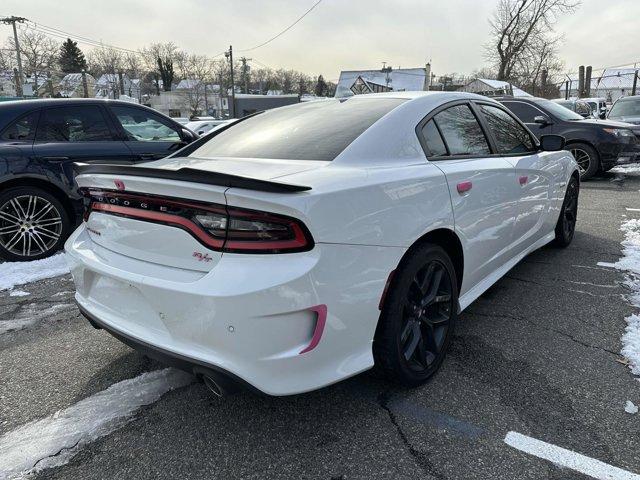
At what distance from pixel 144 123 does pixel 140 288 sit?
4.27m

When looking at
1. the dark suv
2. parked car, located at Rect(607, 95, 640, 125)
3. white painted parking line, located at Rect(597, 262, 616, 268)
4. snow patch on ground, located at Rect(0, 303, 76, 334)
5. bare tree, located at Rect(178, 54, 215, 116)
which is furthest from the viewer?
bare tree, located at Rect(178, 54, 215, 116)

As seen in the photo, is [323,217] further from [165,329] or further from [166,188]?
[165,329]

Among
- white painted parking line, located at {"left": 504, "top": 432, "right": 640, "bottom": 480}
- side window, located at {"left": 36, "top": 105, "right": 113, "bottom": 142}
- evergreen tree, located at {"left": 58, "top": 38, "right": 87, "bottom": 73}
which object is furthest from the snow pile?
evergreen tree, located at {"left": 58, "top": 38, "right": 87, "bottom": 73}

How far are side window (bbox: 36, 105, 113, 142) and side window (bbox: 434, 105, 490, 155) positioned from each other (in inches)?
155

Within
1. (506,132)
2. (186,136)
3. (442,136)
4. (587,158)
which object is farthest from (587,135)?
(442,136)

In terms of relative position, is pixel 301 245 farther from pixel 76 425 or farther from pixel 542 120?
pixel 542 120

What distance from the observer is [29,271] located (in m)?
4.50

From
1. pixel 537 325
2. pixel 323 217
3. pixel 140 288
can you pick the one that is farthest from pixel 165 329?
pixel 537 325

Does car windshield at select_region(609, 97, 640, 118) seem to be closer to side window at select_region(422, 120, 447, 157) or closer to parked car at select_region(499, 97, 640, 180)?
parked car at select_region(499, 97, 640, 180)

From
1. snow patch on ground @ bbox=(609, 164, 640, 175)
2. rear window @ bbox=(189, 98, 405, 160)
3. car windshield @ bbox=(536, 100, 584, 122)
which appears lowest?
snow patch on ground @ bbox=(609, 164, 640, 175)

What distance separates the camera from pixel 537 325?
129 inches

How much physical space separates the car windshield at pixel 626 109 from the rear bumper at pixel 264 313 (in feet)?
47.1

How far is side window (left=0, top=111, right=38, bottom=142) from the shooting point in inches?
183

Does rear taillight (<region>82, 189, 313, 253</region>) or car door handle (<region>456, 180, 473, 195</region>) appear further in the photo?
car door handle (<region>456, 180, 473, 195</region>)
